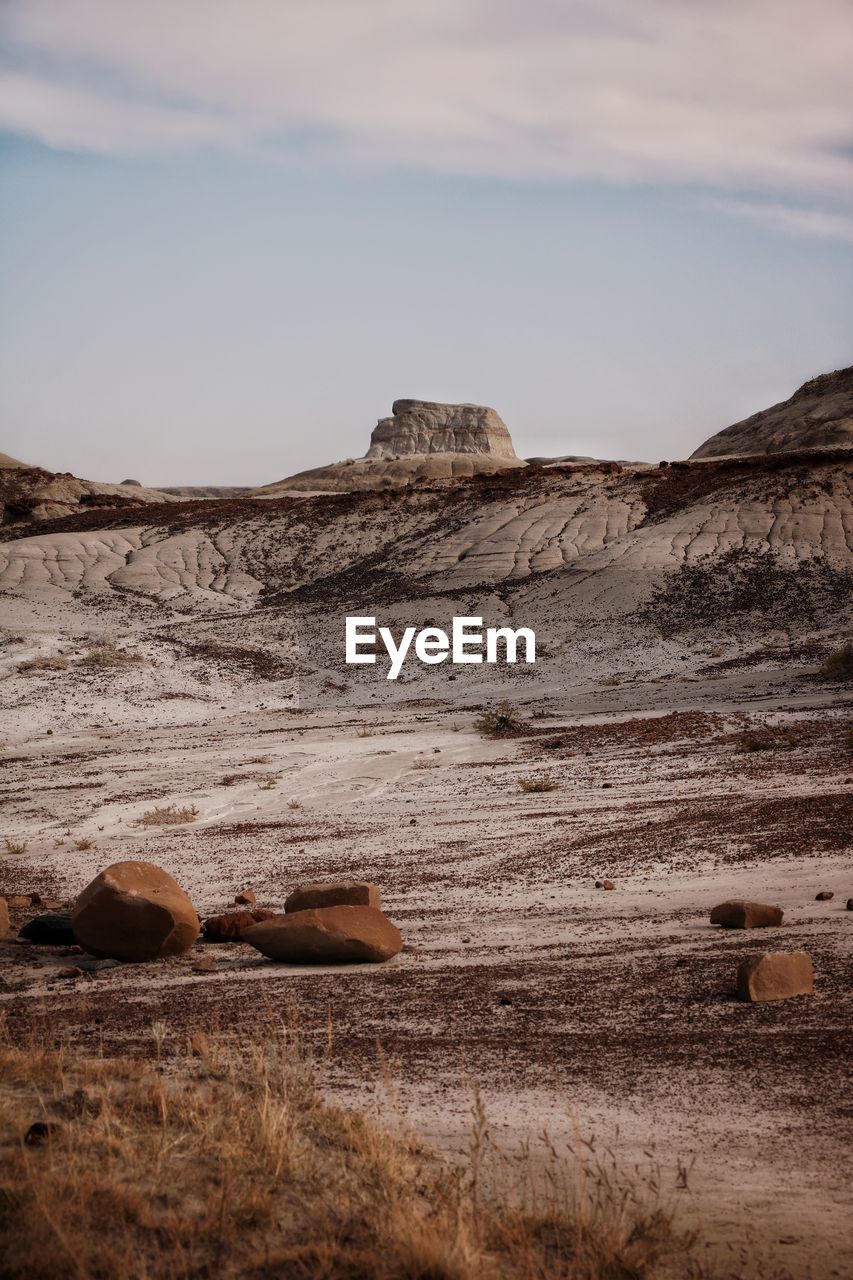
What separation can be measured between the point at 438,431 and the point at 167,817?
93895mm

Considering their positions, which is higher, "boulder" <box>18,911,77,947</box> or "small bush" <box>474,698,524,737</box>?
"small bush" <box>474,698,524,737</box>

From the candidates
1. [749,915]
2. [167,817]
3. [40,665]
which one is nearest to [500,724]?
[167,817]

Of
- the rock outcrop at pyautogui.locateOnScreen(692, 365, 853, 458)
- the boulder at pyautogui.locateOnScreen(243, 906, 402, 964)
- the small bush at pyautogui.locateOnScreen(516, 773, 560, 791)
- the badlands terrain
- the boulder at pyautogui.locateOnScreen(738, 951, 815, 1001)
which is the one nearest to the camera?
the badlands terrain

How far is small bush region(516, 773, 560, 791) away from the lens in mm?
14945

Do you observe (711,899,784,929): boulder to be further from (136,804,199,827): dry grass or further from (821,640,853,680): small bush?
(821,640,853,680): small bush

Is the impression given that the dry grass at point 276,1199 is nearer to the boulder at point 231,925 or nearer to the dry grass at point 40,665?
the boulder at point 231,925

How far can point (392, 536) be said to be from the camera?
143ft

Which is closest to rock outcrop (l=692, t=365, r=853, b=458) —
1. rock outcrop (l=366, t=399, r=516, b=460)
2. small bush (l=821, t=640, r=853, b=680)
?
rock outcrop (l=366, t=399, r=516, b=460)

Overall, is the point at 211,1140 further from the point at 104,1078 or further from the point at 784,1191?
the point at 784,1191

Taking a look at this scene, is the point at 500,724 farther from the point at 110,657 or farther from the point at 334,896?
the point at 334,896

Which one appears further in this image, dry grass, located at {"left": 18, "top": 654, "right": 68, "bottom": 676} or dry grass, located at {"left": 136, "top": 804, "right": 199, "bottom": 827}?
dry grass, located at {"left": 18, "top": 654, "right": 68, "bottom": 676}

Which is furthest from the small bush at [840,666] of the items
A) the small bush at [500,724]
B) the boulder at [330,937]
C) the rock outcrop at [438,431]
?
the rock outcrop at [438,431]

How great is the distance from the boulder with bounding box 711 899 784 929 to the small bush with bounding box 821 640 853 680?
1630cm

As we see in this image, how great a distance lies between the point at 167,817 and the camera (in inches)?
569
